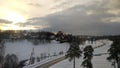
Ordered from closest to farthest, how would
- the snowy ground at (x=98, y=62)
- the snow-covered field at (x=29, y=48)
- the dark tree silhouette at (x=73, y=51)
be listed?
the snowy ground at (x=98, y=62)
the dark tree silhouette at (x=73, y=51)
the snow-covered field at (x=29, y=48)

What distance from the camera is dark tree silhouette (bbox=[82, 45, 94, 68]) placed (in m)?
6.31

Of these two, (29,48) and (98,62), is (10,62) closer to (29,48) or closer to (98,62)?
(29,48)

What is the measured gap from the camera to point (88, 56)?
6.39 m

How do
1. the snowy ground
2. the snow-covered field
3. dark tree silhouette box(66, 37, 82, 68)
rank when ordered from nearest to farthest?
the snowy ground < dark tree silhouette box(66, 37, 82, 68) < the snow-covered field

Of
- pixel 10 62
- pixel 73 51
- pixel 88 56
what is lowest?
pixel 10 62

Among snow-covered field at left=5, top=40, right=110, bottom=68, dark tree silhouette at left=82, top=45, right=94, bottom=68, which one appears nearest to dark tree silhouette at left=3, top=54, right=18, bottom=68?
snow-covered field at left=5, top=40, right=110, bottom=68

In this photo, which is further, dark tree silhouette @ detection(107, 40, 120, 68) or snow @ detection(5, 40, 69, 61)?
snow @ detection(5, 40, 69, 61)

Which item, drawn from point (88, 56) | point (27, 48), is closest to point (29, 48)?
point (27, 48)

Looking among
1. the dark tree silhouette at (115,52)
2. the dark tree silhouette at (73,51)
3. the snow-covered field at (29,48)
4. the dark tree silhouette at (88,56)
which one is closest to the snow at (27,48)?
the snow-covered field at (29,48)

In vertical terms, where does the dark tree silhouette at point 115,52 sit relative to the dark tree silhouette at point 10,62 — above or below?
above

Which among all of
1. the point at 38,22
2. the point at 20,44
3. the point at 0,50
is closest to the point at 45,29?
the point at 38,22

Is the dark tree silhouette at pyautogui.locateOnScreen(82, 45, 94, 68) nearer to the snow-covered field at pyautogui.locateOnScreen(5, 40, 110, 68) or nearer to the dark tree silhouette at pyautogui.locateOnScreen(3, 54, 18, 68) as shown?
the snow-covered field at pyautogui.locateOnScreen(5, 40, 110, 68)

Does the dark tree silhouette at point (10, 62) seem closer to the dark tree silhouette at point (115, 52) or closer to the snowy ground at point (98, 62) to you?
the snowy ground at point (98, 62)

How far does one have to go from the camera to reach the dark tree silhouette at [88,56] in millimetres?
6305
